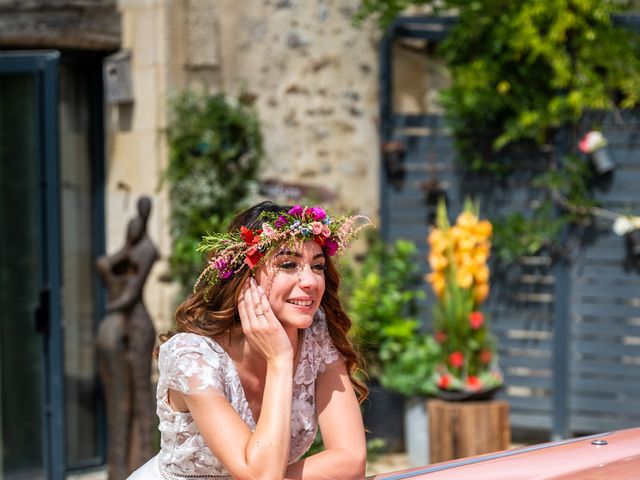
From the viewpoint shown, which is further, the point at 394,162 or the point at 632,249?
the point at 394,162

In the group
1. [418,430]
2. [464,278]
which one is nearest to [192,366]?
[464,278]

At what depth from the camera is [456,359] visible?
216 inches

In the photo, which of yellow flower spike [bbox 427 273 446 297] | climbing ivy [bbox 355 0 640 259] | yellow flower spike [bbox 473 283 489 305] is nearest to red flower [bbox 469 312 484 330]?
yellow flower spike [bbox 473 283 489 305]

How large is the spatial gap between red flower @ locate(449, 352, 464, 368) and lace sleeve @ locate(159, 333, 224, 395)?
304 centimetres

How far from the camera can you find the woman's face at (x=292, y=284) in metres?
2.58

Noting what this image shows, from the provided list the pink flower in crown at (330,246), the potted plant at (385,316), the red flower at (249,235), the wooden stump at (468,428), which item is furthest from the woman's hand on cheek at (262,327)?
the potted plant at (385,316)

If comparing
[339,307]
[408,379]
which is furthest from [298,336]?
[408,379]

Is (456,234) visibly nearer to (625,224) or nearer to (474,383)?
(474,383)

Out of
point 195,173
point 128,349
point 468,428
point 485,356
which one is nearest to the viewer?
point 128,349

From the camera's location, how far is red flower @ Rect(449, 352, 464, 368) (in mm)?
5488

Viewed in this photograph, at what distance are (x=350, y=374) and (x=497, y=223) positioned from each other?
3.42 m

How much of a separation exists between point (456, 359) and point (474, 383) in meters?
0.17

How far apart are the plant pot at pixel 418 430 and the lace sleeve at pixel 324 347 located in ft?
10.1

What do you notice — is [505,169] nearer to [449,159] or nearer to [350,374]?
[449,159]
